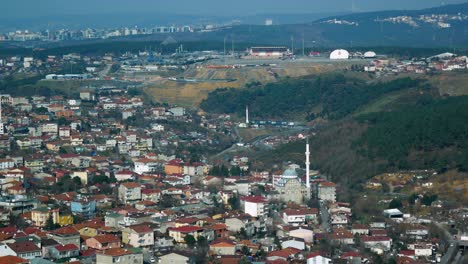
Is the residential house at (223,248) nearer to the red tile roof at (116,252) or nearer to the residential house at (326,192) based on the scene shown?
the red tile roof at (116,252)

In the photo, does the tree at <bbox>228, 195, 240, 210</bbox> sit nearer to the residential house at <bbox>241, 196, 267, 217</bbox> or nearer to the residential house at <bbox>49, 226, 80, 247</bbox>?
the residential house at <bbox>241, 196, 267, 217</bbox>

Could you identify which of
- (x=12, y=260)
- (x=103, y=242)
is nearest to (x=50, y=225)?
(x=103, y=242)

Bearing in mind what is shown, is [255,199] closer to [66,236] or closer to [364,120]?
[66,236]

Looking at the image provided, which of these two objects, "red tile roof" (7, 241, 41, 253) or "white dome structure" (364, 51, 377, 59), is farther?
"white dome structure" (364, 51, 377, 59)

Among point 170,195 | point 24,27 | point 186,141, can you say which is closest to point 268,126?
point 186,141

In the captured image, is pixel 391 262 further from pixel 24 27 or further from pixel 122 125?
pixel 24 27

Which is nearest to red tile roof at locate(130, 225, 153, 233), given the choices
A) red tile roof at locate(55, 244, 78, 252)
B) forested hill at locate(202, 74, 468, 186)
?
red tile roof at locate(55, 244, 78, 252)
